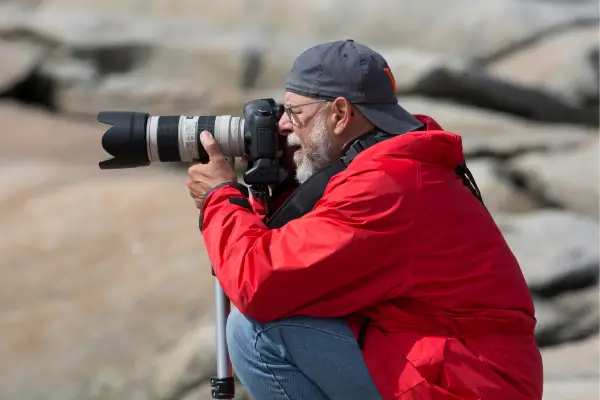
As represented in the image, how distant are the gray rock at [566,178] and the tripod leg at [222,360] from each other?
3551 mm

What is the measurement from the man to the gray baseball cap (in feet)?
0.14

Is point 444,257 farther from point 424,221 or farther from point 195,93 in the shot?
point 195,93

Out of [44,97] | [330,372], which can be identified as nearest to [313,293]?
[330,372]

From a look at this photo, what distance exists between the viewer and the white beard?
81.2 inches

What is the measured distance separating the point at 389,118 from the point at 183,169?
367 cm

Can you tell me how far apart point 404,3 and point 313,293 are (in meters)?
7.63

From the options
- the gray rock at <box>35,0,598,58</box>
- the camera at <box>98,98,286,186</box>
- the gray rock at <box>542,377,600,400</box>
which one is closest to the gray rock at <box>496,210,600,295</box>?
the gray rock at <box>542,377,600,400</box>

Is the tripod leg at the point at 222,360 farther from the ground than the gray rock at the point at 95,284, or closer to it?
farther from the ground

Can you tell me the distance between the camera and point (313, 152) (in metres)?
2.09

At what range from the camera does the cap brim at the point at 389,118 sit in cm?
199

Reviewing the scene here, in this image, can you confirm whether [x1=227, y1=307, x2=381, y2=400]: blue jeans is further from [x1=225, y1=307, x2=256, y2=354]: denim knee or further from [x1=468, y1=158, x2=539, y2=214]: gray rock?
[x1=468, y1=158, x2=539, y2=214]: gray rock

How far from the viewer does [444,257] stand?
1.85 metres

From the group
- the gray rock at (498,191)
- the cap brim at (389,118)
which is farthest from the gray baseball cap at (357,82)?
the gray rock at (498,191)

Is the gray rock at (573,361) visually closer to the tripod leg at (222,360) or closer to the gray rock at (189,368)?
the gray rock at (189,368)
